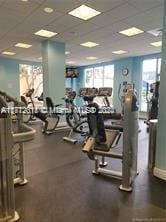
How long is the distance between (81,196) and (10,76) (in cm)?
870

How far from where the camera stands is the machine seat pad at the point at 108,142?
8.50ft

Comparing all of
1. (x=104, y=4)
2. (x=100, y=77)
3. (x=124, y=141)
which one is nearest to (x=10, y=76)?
(x=100, y=77)

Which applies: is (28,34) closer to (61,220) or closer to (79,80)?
(61,220)

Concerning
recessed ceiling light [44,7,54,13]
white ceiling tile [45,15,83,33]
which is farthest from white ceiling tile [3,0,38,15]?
white ceiling tile [45,15,83,33]

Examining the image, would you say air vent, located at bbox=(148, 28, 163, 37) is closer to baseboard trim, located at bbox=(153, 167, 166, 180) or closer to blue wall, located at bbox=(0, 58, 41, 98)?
baseboard trim, located at bbox=(153, 167, 166, 180)

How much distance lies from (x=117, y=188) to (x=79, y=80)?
10.6 m

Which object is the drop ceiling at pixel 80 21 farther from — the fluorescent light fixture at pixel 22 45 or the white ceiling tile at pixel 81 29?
the fluorescent light fixture at pixel 22 45

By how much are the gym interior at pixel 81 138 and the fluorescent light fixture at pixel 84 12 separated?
0.08 ft

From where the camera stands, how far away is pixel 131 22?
4.28 meters

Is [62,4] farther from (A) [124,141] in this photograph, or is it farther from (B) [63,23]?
Result: (A) [124,141]

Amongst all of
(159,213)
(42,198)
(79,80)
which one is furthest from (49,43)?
(79,80)

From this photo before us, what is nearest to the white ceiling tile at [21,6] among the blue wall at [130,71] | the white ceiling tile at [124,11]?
the white ceiling tile at [124,11]

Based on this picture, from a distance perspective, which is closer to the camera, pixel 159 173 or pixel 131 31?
pixel 159 173

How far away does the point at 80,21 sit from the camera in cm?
429
